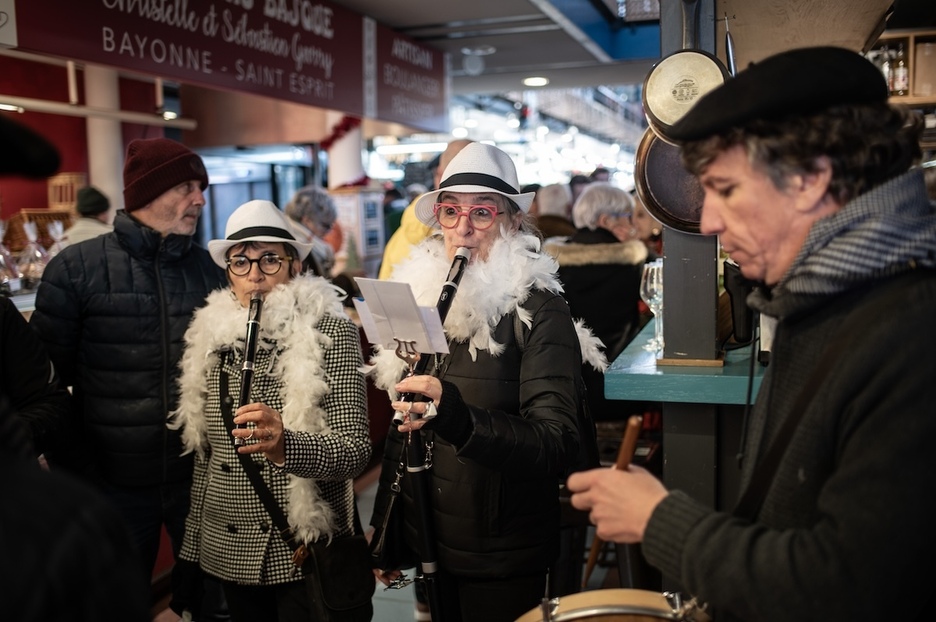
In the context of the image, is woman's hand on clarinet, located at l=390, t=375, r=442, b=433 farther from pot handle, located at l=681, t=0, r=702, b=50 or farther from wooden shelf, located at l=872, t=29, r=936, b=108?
wooden shelf, located at l=872, t=29, r=936, b=108

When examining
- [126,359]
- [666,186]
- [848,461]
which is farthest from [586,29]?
[848,461]

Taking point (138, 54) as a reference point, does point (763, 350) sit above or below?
below

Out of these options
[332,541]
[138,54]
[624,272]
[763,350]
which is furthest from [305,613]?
[138,54]

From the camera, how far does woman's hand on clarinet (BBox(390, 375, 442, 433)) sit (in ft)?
6.42

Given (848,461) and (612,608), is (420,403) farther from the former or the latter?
(848,461)

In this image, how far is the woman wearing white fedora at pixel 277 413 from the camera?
245 cm

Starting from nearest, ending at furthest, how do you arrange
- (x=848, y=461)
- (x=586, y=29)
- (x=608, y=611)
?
(x=848, y=461) < (x=608, y=611) < (x=586, y=29)

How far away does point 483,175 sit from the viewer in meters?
2.39

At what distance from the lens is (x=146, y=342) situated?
2.91 meters

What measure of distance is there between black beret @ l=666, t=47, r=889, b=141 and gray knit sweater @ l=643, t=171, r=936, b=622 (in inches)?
5.7

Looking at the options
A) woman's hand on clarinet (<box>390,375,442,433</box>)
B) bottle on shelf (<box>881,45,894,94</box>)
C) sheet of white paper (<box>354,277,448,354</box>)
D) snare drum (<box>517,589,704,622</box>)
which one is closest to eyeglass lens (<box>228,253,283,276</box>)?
sheet of white paper (<box>354,277,448,354</box>)

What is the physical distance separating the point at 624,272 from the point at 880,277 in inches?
131

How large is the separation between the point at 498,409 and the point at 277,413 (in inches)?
22.9

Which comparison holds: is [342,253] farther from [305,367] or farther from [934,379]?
[934,379]
